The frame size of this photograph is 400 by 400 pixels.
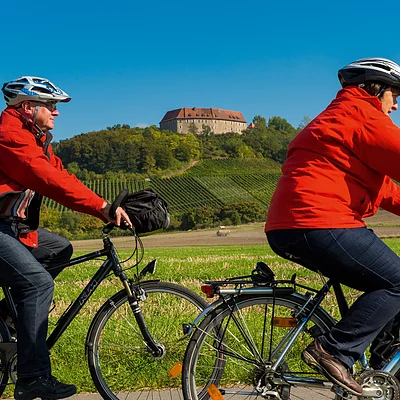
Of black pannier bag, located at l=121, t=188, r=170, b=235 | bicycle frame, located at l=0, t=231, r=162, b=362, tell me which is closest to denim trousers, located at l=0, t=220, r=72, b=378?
bicycle frame, located at l=0, t=231, r=162, b=362

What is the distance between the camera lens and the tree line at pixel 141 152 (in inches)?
5212

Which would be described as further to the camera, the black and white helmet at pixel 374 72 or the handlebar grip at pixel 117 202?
the handlebar grip at pixel 117 202

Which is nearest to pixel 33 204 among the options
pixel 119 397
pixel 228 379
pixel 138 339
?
pixel 138 339

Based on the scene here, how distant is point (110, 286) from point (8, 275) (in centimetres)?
529

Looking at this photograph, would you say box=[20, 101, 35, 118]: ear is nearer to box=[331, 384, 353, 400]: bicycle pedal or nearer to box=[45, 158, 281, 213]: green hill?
box=[331, 384, 353, 400]: bicycle pedal

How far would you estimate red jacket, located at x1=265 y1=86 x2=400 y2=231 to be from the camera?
2666 mm

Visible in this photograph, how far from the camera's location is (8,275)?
3.20m

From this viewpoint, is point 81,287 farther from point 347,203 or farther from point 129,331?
point 347,203

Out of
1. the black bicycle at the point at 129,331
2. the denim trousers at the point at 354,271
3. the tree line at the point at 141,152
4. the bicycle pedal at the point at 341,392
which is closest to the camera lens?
the denim trousers at the point at 354,271

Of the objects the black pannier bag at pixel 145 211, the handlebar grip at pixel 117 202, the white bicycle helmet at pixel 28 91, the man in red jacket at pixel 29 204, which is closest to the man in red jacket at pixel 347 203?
the black pannier bag at pixel 145 211

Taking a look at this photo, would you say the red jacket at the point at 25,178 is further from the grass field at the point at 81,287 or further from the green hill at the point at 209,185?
the green hill at the point at 209,185

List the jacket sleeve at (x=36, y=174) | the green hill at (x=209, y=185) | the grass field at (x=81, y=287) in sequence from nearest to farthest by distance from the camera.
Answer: the jacket sleeve at (x=36, y=174)
the grass field at (x=81, y=287)
the green hill at (x=209, y=185)

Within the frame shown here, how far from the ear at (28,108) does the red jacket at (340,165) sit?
163 centimetres

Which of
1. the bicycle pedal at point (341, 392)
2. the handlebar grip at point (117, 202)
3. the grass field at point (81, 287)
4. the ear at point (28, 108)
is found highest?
the ear at point (28, 108)
